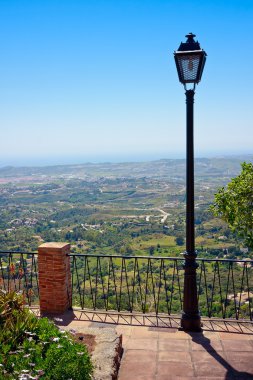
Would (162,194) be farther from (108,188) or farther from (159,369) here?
(159,369)

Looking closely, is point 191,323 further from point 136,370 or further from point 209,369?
point 136,370

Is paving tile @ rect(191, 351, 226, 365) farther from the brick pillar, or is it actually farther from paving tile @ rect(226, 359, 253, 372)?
the brick pillar

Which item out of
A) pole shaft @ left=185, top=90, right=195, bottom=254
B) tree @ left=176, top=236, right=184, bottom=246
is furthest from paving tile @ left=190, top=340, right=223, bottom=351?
tree @ left=176, top=236, right=184, bottom=246

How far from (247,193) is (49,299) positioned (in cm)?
354

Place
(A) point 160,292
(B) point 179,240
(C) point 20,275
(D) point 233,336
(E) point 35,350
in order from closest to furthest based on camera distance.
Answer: (E) point 35,350
(D) point 233,336
(C) point 20,275
(A) point 160,292
(B) point 179,240

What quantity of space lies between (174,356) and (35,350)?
1905 mm

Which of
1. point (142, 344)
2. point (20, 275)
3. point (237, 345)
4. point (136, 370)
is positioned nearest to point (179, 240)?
point (20, 275)

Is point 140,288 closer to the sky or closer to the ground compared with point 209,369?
closer to the sky

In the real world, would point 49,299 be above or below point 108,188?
above

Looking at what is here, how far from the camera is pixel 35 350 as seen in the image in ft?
11.5

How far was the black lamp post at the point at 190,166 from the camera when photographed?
4918 millimetres

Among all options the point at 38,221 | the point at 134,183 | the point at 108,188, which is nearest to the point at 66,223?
the point at 38,221

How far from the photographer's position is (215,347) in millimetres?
4832

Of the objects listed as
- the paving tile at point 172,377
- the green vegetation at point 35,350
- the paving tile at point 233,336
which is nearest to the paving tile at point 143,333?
the paving tile at point 233,336
